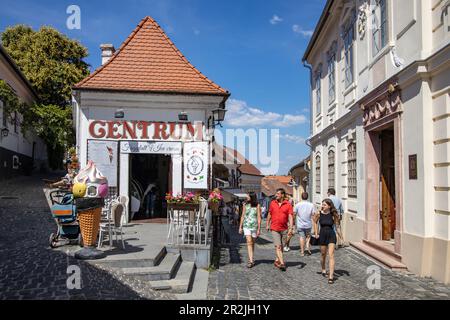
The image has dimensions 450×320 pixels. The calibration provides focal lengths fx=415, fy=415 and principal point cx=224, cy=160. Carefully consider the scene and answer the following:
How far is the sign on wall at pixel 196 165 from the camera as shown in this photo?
12.5 m

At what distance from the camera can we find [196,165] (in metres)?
12.6

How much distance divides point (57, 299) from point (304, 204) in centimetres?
730

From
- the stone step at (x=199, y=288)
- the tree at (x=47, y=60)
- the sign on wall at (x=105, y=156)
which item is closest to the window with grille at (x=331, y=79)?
the sign on wall at (x=105, y=156)

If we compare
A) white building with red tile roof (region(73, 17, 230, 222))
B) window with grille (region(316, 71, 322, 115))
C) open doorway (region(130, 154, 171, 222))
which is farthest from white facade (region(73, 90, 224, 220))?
window with grille (region(316, 71, 322, 115))

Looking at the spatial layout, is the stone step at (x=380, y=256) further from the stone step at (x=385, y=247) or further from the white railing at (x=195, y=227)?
the white railing at (x=195, y=227)

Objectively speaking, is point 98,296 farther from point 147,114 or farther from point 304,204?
point 147,114

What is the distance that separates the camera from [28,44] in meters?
27.5

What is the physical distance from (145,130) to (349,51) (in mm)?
6938

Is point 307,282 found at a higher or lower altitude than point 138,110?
lower

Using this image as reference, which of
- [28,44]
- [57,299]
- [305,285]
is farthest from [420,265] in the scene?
[28,44]

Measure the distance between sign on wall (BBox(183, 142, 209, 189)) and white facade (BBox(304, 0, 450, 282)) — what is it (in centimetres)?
456

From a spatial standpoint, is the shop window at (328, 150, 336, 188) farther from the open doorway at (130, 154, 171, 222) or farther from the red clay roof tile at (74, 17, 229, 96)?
the open doorway at (130, 154, 171, 222)

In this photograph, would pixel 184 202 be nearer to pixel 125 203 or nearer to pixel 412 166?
pixel 125 203

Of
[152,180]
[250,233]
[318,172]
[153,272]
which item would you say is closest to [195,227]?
[250,233]
